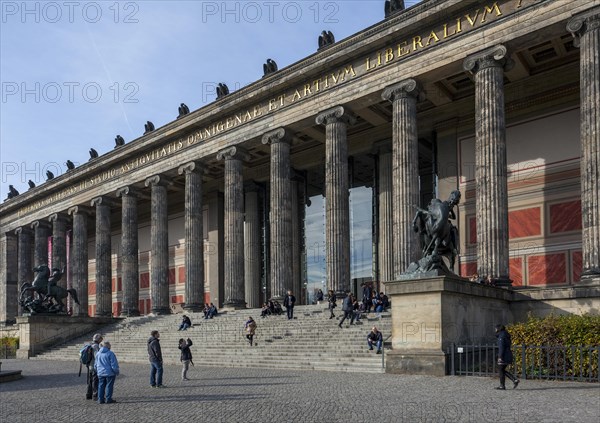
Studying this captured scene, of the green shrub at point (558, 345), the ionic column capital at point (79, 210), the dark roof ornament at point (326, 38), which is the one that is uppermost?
the dark roof ornament at point (326, 38)

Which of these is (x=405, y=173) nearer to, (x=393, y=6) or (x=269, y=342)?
(x=393, y=6)

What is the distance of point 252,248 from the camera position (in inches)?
1791

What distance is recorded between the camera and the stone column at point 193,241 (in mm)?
39719

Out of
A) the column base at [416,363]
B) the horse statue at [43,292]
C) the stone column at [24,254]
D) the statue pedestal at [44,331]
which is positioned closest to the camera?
the column base at [416,363]

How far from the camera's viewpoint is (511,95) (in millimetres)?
31875

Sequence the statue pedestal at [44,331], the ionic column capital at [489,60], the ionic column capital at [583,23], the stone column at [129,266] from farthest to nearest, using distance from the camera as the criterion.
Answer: the stone column at [129,266]
the statue pedestal at [44,331]
the ionic column capital at [489,60]
the ionic column capital at [583,23]

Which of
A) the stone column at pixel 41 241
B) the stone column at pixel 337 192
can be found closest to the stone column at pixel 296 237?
the stone column at pixel 337 192

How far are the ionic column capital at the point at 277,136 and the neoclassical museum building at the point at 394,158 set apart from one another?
70 millimetres

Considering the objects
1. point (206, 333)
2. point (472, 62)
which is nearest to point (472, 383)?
point (472, 62)

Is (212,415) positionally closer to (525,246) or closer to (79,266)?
(525,246)

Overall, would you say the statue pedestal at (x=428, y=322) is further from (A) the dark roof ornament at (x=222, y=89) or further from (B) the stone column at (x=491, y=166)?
(A) the dark roof ornament at (x=222, y=89)

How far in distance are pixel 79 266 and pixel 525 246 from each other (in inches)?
1350

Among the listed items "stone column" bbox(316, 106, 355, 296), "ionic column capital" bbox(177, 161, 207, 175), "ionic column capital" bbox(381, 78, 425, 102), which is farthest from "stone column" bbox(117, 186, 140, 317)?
"ionic column capital" bbox(381, 78, 425, 102)

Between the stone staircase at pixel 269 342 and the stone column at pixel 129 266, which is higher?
the stone column at pixel 129 266
